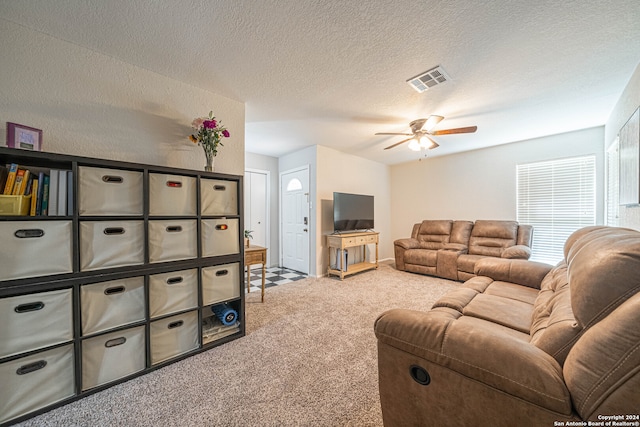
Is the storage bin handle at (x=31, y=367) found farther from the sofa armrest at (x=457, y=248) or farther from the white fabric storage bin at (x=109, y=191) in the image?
the sofa armrest at (x=457, y=248)

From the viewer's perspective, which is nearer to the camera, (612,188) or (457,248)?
(612,188)

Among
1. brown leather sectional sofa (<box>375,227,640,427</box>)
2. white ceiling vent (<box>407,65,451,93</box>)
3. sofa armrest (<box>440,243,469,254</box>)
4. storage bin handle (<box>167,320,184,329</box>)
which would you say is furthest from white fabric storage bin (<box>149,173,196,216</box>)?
sofa armrest (<box>440,243,469,254</box>)

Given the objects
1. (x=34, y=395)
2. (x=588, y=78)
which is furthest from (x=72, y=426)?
(x=588, y=78)

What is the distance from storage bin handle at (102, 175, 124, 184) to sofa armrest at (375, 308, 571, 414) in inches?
74.1

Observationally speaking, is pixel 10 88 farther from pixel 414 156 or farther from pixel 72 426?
pixel 414 156

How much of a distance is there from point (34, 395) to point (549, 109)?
5.18 meters

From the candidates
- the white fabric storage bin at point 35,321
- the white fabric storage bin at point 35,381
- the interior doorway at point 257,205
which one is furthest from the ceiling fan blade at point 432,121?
the white fabric storage bin at point 35,381

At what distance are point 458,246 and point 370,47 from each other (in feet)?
12.3

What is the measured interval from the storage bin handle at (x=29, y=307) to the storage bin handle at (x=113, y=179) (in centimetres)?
79

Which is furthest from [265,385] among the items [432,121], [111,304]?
[432,121]

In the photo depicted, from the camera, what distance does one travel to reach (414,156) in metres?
5.00

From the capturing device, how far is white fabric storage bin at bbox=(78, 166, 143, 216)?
4.81ft

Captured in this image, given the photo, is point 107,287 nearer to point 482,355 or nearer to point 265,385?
point 265,385

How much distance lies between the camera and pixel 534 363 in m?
0.78
